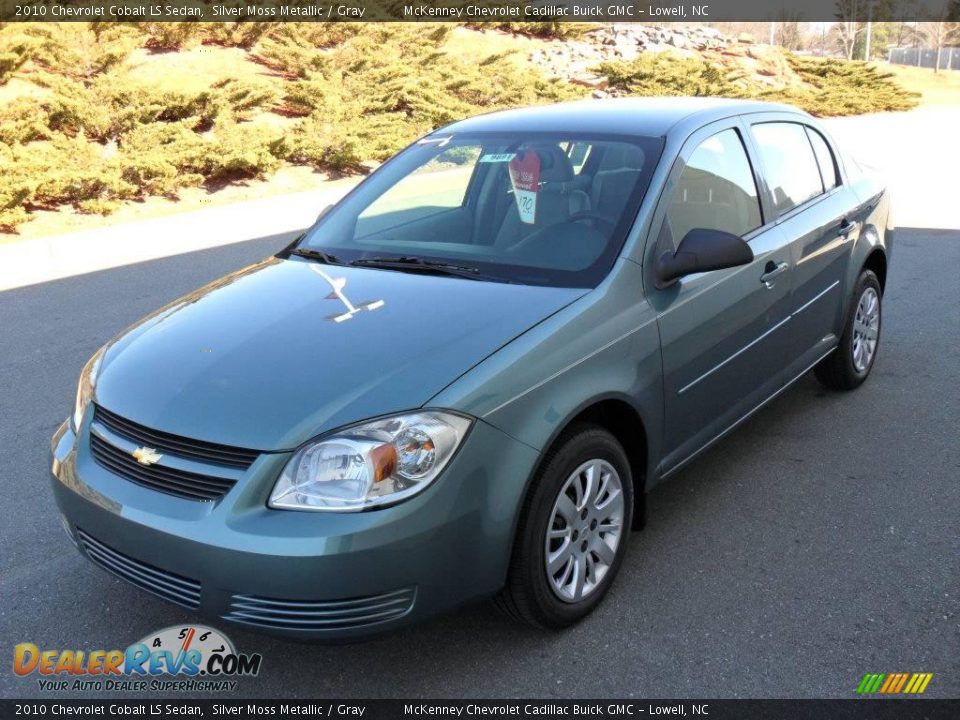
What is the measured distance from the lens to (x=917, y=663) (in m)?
3.01

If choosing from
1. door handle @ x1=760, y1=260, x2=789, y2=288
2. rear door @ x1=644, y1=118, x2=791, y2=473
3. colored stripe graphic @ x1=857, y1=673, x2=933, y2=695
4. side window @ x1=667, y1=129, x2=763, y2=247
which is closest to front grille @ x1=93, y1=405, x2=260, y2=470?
rear door @ x1=644, y1=118, x2=791, y2=473

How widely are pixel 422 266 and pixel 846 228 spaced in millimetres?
2463

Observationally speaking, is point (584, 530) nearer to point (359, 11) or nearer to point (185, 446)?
point (185, 446)

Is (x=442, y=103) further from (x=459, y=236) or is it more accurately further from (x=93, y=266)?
(x=459, y=236)

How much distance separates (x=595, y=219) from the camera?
3654 millimetres

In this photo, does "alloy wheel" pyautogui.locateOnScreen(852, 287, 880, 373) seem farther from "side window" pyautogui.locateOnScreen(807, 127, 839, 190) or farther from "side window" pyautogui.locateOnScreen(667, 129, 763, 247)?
"side window" pyautogui.locateOnScreen(667, 129, 763, 247)

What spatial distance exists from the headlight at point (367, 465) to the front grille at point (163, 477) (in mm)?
189

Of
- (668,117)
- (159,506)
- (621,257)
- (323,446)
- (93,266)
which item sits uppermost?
(668,117)

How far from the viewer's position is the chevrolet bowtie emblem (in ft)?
9.20

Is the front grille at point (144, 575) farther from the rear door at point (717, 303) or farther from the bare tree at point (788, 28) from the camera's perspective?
the bare tree at point (788, 28)

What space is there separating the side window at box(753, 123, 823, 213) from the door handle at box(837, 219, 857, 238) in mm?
210

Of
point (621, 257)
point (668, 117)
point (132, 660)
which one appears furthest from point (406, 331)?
point (668, 117)

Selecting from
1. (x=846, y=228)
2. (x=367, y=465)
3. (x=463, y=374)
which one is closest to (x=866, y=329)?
(x=846, y=228)

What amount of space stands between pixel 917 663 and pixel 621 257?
165 cm
